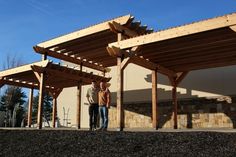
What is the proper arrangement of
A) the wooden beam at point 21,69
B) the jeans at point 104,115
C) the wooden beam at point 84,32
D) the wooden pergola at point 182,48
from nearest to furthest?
1. the wooden pergola at point 182,48
2. the jeans at point 104,115
3. the wooden beam at point 84,32
4. the wooden beam at point 21,69

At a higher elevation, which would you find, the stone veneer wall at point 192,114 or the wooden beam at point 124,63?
the wooden beam at point 124,63

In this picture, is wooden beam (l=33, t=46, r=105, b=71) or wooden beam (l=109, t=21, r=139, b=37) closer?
wooden beam (l=109, t=21, r=139, b=37)

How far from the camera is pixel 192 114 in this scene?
14664mm

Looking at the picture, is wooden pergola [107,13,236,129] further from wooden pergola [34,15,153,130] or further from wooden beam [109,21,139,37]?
wooden beam [109,21,139,37]

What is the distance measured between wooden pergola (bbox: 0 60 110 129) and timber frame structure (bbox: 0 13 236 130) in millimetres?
217

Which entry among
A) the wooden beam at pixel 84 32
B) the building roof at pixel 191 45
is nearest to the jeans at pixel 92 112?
the building roof at pixel 191 45

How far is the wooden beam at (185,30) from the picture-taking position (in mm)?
8368

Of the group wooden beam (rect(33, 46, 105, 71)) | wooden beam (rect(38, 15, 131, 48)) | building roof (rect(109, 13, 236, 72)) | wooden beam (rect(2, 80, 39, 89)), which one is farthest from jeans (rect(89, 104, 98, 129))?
wooden beam (rect(2, 80, 39, 89))

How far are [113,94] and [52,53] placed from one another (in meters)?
4.64

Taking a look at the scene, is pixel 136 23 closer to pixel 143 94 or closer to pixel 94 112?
pixel 94 112

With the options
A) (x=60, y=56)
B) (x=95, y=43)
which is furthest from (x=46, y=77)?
(x=95, y=43)

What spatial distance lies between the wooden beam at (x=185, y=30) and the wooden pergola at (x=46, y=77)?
15.2 ft

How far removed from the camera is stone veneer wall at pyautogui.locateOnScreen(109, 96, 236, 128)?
45.0ft

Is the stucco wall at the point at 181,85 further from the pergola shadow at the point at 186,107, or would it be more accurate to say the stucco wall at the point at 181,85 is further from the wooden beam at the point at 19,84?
the wooden beam at the point at 19,84
